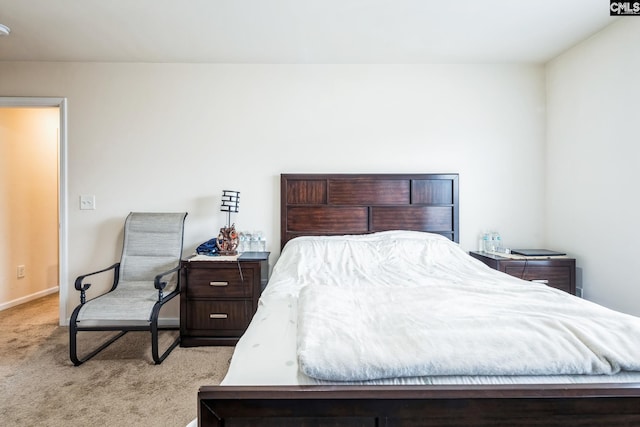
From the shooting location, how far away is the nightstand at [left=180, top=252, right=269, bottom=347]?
2.61 m

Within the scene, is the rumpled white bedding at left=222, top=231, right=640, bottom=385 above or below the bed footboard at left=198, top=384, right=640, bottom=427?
above

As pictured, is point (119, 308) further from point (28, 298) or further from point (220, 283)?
point (28, 298)

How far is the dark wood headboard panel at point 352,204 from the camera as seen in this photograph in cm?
302

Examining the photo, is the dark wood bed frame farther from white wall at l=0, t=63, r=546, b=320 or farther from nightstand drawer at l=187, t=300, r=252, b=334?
white wall at l=0, t=63, r=546, b=320

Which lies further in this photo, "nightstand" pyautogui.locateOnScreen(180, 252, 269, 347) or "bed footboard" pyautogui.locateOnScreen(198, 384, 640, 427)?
"nightstand" pyautogui.locateOnScreen(180, 252, 269, 347)

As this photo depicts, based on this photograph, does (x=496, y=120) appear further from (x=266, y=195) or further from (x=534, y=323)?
(x=534, y=323)

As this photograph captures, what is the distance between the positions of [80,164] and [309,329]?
3119mm

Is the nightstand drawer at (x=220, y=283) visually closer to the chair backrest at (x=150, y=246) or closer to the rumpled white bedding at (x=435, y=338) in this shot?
the chair backrest at (x=150, y=246)

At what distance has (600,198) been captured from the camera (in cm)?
255

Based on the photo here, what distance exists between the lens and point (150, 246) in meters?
2.87

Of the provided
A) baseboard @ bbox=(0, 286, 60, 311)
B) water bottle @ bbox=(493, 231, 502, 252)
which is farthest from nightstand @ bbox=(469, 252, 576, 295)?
baseboard @ bbox=(0, 286, 60, 311)

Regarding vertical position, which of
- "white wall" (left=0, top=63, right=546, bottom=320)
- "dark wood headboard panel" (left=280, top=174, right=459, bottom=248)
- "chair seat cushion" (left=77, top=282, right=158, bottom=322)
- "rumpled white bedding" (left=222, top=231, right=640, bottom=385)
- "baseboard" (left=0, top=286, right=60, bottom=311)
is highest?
"white wall" (left=0, top=63, right=546, bottom=320)

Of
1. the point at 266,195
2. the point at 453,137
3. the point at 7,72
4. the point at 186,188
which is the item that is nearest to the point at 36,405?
the point at 186,188

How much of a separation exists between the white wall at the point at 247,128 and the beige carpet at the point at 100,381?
774 millimetres
